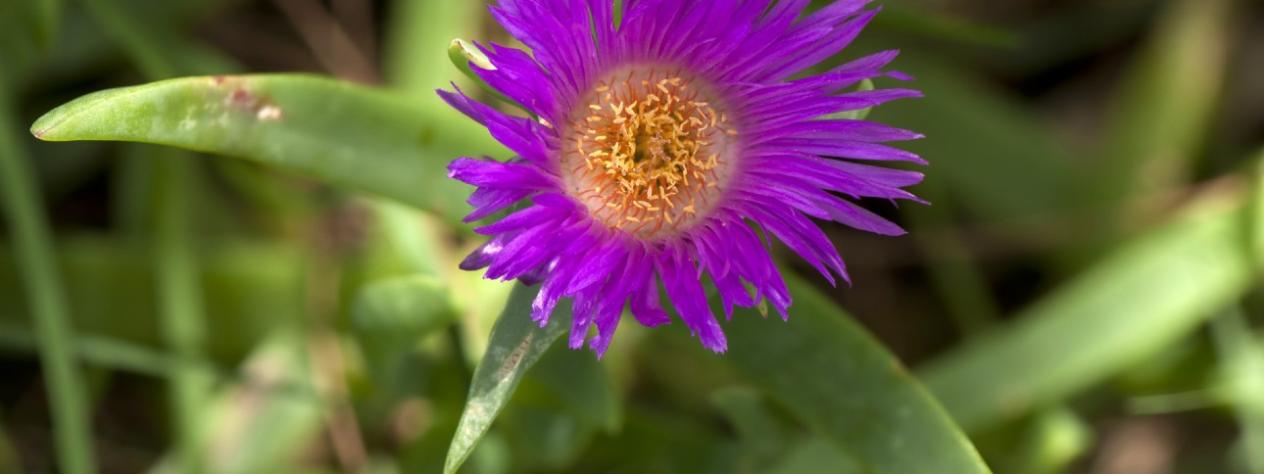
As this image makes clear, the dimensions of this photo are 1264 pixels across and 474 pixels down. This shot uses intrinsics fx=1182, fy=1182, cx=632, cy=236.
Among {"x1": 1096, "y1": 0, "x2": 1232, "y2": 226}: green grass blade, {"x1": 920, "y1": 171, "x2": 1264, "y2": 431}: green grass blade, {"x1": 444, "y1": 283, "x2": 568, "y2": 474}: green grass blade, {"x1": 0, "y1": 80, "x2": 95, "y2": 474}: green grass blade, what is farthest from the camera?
{"x1": 1096, "y1": 0, "x2": 1232, "y2": 226}: green grass blade

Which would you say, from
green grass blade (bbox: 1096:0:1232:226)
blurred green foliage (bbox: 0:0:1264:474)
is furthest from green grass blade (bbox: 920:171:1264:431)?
green grass blade (bbox: 1096:0:1232:226)

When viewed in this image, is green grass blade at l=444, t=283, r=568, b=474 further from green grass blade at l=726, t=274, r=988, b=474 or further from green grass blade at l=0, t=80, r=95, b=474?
green grass blade at l=0, t=80, r=95, b=474

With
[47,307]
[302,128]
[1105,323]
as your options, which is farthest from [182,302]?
[1105,323]

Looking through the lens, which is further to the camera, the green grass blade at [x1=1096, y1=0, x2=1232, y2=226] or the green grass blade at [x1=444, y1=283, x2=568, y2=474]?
the green grass blade at [x1=1096, y1=0, x2=1232, y2=226]

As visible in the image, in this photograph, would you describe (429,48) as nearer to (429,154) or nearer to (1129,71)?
(429,154)

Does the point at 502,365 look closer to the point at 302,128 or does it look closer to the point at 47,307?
the point at 302,128

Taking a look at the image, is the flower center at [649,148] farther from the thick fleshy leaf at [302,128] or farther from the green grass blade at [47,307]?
the green grass blade at [47,307]

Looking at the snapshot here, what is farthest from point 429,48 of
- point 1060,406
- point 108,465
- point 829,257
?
point 1060,406
